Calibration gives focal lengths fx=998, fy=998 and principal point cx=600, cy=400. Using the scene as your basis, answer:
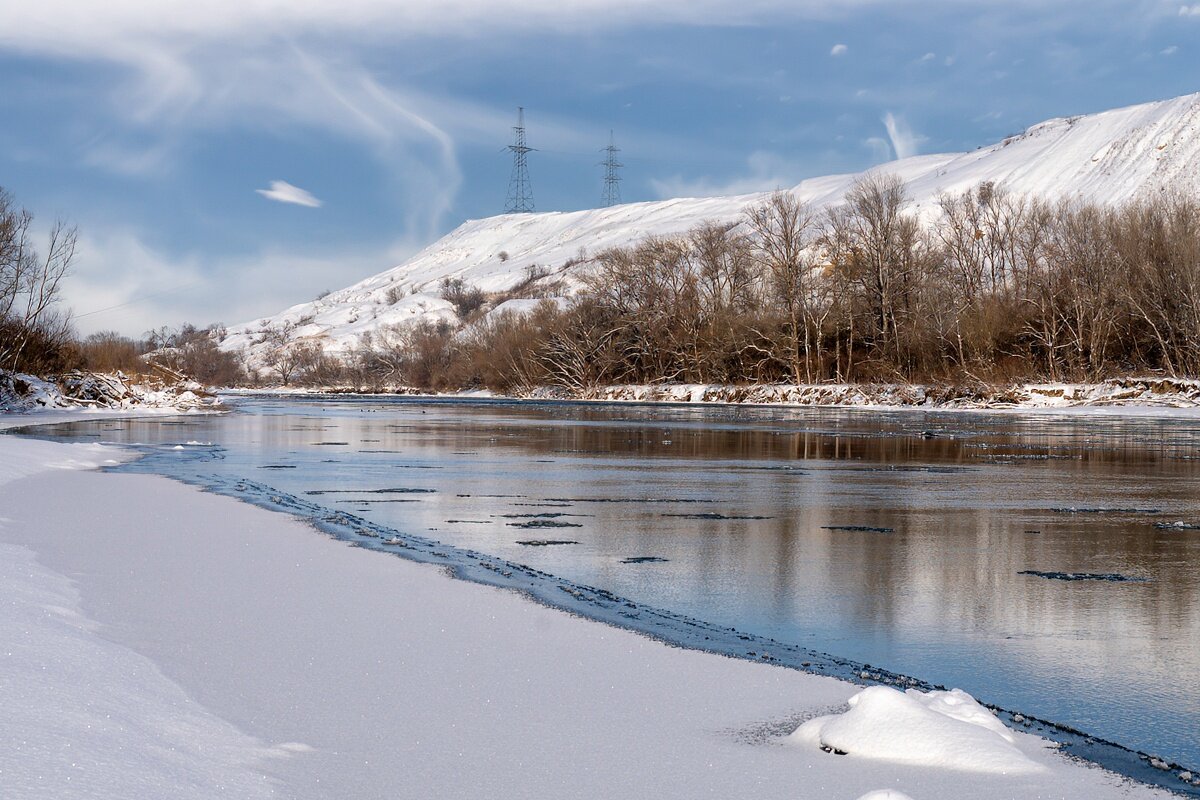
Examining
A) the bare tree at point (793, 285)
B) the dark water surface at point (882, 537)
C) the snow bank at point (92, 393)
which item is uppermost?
the bare tree at point (793, 285)

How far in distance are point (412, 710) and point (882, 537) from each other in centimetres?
711

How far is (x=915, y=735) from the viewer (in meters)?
4.15

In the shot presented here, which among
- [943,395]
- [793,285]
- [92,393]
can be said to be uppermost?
[793,285]

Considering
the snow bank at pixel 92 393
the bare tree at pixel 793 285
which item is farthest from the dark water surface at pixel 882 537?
the bare tree at pixel 793 285

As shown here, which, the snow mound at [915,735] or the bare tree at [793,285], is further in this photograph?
the bare tree at [793,285]

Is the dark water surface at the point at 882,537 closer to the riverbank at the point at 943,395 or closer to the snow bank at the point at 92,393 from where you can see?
the snow bank at the point at 92,393

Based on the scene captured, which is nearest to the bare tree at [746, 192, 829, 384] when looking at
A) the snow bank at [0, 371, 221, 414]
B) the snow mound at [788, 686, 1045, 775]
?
the snow bank at [0, 371, 221, 414]

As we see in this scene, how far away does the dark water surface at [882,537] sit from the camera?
581 centimetres

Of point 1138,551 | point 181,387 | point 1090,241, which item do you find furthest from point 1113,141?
point 1138,551

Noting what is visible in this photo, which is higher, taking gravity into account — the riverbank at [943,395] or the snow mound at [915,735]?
the riverbank at [943,395]

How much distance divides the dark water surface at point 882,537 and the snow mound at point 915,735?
0.78m

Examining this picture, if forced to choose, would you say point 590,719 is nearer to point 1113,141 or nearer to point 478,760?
point 478,760

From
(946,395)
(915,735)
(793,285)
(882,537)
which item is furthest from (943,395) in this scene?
(915,735)

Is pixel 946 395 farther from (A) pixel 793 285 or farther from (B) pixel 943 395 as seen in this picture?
(A) pixel 793 285
